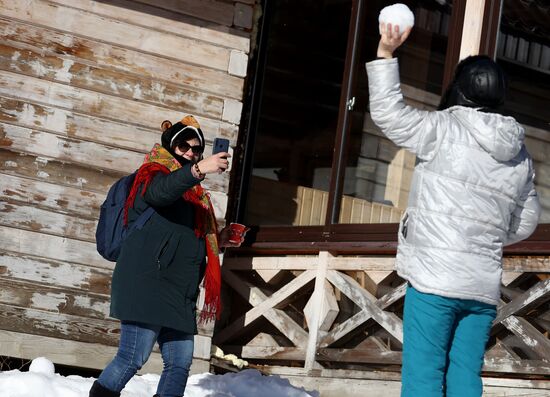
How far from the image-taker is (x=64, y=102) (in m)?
7.71

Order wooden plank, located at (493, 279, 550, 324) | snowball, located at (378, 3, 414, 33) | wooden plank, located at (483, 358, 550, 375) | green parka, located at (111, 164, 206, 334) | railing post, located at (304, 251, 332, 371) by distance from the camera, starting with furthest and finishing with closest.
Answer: railing post, located at (304, 251, 332, 371) → wooden plank, located at (493, 279, 550, 324) → wooden plank, located at (483, 358, 550, 375) → green parka, located at (111, 164, 206, 334) → snowball, located at (378, 3, 414, 33)

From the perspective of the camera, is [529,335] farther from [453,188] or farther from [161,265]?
[453,188]

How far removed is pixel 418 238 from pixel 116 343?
4.02 metres

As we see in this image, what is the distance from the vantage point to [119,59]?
25.7 feet

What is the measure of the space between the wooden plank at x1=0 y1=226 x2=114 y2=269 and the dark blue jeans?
2.22 m

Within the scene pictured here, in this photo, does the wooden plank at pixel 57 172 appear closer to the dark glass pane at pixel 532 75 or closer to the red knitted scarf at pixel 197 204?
the red knitted scarf at pixel 197 204

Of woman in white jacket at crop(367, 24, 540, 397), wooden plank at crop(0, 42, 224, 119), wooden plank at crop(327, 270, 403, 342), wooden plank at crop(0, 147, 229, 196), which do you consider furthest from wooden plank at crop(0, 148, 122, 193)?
woman in white jacket at crop(367, 24, 540, 397)

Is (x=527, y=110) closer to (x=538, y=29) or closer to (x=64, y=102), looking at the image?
(x=538, y=29)

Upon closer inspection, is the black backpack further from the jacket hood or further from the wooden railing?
the wooden railing

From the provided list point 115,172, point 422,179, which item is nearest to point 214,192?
point 115,172

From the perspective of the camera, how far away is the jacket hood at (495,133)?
13.7 feet

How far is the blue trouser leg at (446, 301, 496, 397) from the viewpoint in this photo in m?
4.20

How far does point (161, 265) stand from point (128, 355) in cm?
47

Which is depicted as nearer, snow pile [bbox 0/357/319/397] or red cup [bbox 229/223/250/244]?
red cup [bbox 229/223/250/244]
